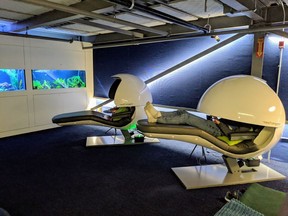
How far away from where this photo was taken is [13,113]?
492cm

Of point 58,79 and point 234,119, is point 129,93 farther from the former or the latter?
point 58,79

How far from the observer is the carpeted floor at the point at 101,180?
2342 mm

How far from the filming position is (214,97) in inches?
104

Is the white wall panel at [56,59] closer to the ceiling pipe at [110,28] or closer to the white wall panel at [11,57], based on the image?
the white wall panel at [11,57]

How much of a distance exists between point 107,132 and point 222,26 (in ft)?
10.4

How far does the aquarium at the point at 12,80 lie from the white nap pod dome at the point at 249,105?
4.19 metres

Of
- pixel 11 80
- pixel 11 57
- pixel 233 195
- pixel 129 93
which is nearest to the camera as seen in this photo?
pixel 233 195

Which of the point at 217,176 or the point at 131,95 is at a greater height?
the point at 131,95

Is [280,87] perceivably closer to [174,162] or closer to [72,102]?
[174,162]

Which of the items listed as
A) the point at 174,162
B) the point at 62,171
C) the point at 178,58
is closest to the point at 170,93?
the point at 178,58

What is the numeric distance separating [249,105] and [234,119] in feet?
0.71

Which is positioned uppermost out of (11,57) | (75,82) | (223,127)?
(11,57)

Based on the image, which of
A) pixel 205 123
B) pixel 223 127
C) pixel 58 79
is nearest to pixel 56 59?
pixel 58 79

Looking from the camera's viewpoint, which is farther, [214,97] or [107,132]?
[107,132]
